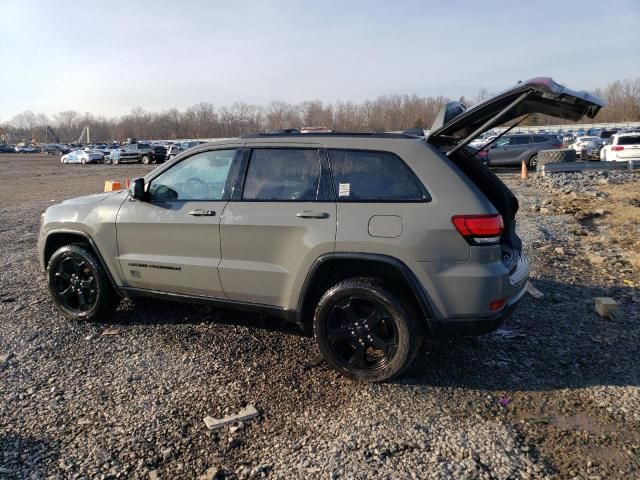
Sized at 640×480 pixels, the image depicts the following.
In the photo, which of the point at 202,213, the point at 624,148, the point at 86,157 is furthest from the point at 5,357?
the point at 86,157

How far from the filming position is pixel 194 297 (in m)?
4.30

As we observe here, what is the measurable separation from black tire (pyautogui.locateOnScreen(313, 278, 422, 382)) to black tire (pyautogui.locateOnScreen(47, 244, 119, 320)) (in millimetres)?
2237

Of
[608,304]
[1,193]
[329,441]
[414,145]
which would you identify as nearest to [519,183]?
[608,304]

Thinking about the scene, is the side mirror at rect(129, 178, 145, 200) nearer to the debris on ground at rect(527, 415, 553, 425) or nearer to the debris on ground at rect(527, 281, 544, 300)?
the debris on ground at rect(527, 415, 553, 425)

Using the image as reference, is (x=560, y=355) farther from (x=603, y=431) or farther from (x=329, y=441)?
(x=329, y=441)

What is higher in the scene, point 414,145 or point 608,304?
point 414,145

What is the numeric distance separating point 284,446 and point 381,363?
101 centimetres

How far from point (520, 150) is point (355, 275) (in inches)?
869

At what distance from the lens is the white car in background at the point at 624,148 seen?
21344 mm

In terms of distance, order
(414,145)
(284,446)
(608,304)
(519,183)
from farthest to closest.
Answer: (519,183) < (608,304) < (414,145) < (284,446)

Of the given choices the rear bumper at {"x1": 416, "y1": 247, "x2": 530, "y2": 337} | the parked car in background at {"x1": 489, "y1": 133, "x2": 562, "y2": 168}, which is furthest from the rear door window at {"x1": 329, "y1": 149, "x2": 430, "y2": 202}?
the parked car in background at {"x1": 489, "y1": 133, "x2": 562, "y2": 168}

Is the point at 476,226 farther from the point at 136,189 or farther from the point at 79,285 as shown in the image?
the point at 79,285

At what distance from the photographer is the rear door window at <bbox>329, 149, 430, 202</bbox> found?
11.6 feet

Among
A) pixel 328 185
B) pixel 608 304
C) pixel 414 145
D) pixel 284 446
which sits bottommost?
pixel 284 446
